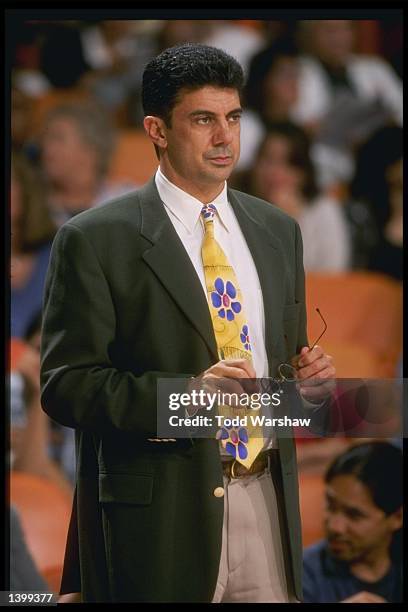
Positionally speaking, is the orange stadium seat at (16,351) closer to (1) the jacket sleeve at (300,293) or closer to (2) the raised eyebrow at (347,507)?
(2) the raised eyebrow at (347,507)

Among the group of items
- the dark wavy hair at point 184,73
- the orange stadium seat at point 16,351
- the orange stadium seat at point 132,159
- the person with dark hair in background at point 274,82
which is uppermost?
the person with dark hair in background at point 274,82

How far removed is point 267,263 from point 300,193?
1.09 m

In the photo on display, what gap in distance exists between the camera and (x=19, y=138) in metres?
2.94

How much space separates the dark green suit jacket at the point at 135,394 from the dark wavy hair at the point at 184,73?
9.6 inches

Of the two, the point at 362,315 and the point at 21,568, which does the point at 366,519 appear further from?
the point at 21,568

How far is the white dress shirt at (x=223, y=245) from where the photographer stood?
220 centimetres

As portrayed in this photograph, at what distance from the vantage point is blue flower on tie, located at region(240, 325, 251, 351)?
217 cm

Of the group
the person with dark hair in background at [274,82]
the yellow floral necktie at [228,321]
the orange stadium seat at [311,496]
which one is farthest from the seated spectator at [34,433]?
the yellow floral necktie at [228,321]

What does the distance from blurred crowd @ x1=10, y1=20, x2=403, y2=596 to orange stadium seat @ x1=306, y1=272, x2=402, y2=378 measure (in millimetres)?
45

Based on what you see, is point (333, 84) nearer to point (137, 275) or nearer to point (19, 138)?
point (19, 138)

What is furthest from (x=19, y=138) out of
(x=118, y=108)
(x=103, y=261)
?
(x=103, y=261)

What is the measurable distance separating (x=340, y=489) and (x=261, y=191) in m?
0.89

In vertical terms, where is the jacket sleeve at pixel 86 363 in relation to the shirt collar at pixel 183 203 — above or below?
below

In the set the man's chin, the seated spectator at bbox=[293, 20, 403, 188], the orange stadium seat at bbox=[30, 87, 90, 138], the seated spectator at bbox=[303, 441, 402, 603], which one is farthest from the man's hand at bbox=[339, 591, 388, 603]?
the orange stadium seat at bbox=[30, 87, 90, 138]
